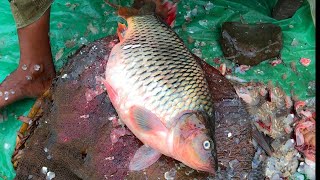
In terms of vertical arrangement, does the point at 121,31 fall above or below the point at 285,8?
above

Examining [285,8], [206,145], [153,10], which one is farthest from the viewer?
[285,8]

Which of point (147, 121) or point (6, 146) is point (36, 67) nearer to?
point (6, 146)

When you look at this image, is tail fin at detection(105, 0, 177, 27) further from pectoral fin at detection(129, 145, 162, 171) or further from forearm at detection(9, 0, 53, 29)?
pectoral fin at detection(129, 145, 162, 171)

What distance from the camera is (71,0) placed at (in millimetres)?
3496

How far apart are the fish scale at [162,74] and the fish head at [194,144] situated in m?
0.07

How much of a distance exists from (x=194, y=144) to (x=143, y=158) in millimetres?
289

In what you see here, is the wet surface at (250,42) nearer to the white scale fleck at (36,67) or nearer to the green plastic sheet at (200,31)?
the green plastic sheet at (200,31)

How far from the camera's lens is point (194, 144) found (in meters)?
1.84

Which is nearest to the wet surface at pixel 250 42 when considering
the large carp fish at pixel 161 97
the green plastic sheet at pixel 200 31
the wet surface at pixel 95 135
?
the green plastic sheet at pixel 200 31

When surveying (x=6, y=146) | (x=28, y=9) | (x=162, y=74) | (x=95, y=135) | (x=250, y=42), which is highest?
(x=162, y=74)

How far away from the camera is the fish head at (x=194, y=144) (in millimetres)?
1839

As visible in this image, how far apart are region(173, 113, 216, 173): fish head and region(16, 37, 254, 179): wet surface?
27 centimetres

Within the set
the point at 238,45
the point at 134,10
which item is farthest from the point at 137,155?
the point at 238,45

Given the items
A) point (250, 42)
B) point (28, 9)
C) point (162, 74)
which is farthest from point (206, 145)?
point (250, 42)
